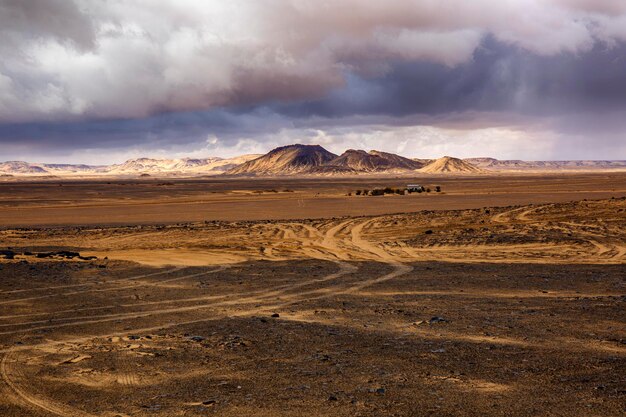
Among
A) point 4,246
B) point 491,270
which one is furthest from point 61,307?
point 4,246

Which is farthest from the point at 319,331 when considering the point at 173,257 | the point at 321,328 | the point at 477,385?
the point at 173,257

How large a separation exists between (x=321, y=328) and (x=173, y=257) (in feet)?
38.1

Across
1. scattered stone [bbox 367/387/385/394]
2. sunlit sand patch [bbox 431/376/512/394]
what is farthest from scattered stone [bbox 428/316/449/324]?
scattered stone [bbox 367/387/385/394]

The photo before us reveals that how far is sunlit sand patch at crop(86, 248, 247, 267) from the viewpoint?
19828mm

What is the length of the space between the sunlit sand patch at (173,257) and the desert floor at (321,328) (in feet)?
0.33

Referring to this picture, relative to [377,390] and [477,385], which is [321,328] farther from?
[477,385]

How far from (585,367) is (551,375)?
0.61m

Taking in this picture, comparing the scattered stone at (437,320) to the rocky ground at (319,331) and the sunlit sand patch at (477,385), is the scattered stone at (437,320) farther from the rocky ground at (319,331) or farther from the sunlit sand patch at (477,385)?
the sunlit sand patch at (477,385)

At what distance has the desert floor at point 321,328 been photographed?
23.2 ft

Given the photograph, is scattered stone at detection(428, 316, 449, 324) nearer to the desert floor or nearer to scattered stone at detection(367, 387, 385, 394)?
the desert floor

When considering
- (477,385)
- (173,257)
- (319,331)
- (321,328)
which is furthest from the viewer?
(173,257)

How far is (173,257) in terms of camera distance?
2108 cm

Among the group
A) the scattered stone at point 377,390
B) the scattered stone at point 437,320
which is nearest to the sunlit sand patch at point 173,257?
the scattered stone at point 437,320

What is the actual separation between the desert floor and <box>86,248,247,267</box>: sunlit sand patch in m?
0.10
